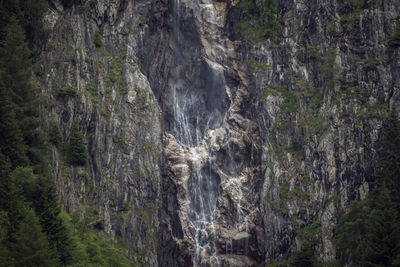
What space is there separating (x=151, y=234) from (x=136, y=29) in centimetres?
2692

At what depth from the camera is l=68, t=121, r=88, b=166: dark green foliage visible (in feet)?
196

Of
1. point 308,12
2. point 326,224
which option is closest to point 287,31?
point 308,12

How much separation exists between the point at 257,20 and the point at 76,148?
3205cm

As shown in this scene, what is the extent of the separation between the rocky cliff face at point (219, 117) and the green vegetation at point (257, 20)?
0.64 ft

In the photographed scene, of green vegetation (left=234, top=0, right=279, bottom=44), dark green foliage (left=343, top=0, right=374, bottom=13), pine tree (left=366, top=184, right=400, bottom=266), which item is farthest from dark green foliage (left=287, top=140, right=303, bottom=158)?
dark green foliage (left=343, top=0, right=374, bottom=13)

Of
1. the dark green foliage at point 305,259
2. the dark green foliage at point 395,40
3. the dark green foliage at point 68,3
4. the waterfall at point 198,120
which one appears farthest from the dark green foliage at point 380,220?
the dark green foliage at point 68,3

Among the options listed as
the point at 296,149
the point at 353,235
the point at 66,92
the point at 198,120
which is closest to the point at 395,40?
the point at 296,149

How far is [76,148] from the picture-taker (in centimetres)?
5975

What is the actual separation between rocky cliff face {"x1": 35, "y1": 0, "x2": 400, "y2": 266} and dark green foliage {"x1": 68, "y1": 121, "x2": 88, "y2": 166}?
3.05 feet

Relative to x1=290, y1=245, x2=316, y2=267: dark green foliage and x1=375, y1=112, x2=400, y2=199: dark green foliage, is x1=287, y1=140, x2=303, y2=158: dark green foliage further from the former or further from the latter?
x1=290, y1=245, x2=316, y2=267: dark green foliage

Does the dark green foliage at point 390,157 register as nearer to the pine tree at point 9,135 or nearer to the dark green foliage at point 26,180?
the dark green foliage at point 26,180

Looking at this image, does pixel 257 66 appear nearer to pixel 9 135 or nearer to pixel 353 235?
pixel 353 235

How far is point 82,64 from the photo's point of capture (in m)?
65.1

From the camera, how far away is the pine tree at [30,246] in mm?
43312
